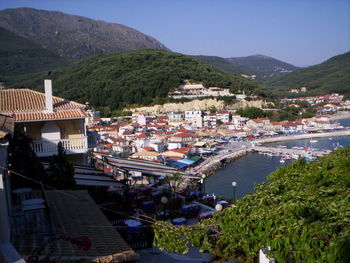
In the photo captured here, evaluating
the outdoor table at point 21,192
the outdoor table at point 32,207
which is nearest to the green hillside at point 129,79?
the outdoor table at point 21,192

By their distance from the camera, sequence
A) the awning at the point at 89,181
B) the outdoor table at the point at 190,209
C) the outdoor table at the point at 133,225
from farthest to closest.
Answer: the outdoor table at the point at 190,209
the awning at the point at 89,181
the outdoor table at the point at 133,225

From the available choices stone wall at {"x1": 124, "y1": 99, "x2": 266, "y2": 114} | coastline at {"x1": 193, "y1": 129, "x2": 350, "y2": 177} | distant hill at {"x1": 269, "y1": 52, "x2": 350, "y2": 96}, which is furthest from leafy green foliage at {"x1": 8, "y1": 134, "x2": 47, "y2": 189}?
distant hill at {"x1": 269, "y1": 52, "x2": 350, "y2": 96}

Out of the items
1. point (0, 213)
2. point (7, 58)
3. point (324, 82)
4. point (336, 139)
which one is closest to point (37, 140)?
point (0, 213)

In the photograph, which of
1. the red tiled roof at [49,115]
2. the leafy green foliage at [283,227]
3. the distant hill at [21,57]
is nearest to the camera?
the leafy green foliage at [283,227]

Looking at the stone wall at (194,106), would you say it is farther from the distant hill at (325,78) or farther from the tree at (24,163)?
the tree at (24,163)

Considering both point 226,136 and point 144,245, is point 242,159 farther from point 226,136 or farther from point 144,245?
point 144,245

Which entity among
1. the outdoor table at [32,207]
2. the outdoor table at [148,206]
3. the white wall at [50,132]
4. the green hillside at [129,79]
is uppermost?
the green hillside at [129,79]

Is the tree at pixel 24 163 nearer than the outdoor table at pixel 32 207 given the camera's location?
No

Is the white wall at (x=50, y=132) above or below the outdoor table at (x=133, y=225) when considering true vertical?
above
